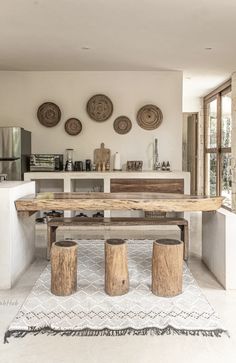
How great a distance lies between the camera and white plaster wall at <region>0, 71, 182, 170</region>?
21.7 ft

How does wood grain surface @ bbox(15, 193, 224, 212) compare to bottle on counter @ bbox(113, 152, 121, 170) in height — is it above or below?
below

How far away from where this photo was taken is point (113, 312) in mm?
2711

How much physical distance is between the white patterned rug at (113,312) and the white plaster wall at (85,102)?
11.8 ft

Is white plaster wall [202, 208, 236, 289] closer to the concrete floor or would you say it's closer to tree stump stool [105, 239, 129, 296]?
the concrete floor

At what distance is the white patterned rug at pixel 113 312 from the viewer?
8.02ft

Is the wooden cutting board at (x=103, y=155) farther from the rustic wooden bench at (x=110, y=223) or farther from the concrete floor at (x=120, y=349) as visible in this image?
the concrete floor at (x=120, y=349)

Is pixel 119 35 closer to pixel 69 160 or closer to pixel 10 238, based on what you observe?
pixel 69 160

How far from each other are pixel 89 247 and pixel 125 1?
278 cm

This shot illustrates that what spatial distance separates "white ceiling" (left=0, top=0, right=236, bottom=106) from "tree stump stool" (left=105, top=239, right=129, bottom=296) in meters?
2.37

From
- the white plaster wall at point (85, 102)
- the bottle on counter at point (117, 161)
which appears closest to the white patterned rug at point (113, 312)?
the bottle on counter at point (117, 161)

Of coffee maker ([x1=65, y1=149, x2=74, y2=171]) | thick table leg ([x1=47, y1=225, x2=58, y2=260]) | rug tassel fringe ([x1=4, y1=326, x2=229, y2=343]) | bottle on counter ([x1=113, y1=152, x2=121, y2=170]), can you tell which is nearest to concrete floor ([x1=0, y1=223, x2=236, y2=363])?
rug tassel fringe ([x1=4, y1=326, x2=229, y2=343])

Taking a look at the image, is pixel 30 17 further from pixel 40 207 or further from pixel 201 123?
pixel 201 123

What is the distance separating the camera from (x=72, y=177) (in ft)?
19.6

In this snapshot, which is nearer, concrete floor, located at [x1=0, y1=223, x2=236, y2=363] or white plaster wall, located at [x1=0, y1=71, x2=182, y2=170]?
concrete floor, located at [x1=0, y1=223, x2=236, y2=363]
